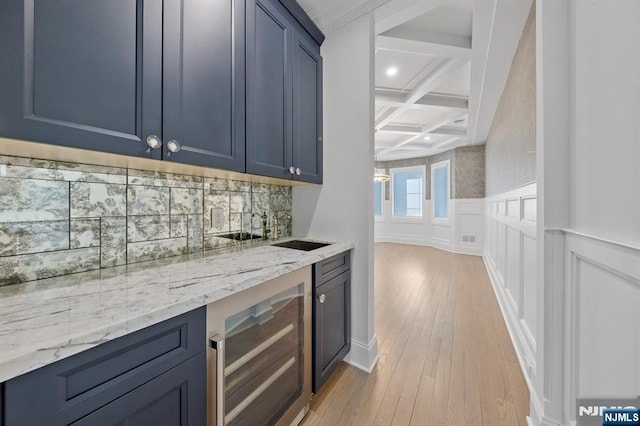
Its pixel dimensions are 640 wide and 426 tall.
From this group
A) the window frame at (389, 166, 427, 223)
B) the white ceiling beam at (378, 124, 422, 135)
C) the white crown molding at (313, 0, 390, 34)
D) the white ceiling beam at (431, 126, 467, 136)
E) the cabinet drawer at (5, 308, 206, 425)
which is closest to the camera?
the cabinet drawer at (5, 308, 206, 425)

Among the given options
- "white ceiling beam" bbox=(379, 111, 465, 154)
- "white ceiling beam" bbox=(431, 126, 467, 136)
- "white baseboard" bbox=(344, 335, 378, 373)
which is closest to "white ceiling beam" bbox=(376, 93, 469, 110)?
"white ceiling beam" bbox=(379, 111, 465, 154)

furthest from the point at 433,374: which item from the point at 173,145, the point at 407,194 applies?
the point at 407,194

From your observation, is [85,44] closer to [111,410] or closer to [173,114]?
[173,114]

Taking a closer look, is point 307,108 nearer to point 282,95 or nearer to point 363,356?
point 282,95

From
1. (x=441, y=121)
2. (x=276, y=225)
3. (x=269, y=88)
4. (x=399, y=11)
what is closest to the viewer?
(x=269, y=88)

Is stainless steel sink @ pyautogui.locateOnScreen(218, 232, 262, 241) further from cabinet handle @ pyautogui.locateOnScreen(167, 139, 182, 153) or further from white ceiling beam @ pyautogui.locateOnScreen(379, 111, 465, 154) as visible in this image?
white ceiling beam @ pyautogui.locateOnScreen(379, 111, 465, 154)

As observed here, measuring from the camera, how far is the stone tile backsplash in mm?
891

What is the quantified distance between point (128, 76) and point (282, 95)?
87 cm

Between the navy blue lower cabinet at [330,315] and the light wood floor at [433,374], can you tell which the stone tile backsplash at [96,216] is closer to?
the navy blue lower cabinet at [330,315]

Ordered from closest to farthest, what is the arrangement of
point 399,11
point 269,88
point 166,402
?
point 166,402
point 269,88
point 399,11

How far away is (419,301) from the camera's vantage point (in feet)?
9.61

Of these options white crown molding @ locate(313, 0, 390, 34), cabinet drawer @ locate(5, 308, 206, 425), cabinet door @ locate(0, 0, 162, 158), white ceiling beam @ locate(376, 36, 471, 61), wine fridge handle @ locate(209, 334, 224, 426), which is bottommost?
wine fridge handle @ locate(209, 334, 224, 426)

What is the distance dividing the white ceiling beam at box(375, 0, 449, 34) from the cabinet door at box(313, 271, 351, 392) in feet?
6.15

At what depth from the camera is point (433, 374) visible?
168 cm
